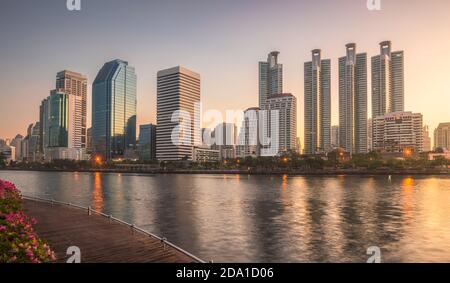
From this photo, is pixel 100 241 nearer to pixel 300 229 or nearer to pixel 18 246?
pixel 18 246

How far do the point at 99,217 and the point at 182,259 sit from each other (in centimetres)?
1181

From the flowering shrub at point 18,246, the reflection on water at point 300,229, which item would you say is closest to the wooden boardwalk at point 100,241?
the flowering shrub at point 18,246

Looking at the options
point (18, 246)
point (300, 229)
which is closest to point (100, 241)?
point (18, 246)

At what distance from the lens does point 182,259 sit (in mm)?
13891

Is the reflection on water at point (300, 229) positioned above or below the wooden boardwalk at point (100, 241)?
below

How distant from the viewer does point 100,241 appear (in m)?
16.4

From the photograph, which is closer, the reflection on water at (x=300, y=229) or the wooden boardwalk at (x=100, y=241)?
the wooden boardwalk at (x=100, y=241)

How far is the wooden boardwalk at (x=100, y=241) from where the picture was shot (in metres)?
13.9

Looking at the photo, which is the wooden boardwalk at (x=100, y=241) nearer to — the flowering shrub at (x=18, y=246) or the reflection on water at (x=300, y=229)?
the flowering shrub at (x=18, y=246)

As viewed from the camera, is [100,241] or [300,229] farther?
[300,229]

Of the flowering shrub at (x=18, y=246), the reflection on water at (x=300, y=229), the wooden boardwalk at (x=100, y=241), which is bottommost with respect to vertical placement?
the reflection on water at (x=300, y=229)

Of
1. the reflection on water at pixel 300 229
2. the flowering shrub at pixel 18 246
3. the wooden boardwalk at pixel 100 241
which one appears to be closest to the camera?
the flowering shrub at pixel 18 246
